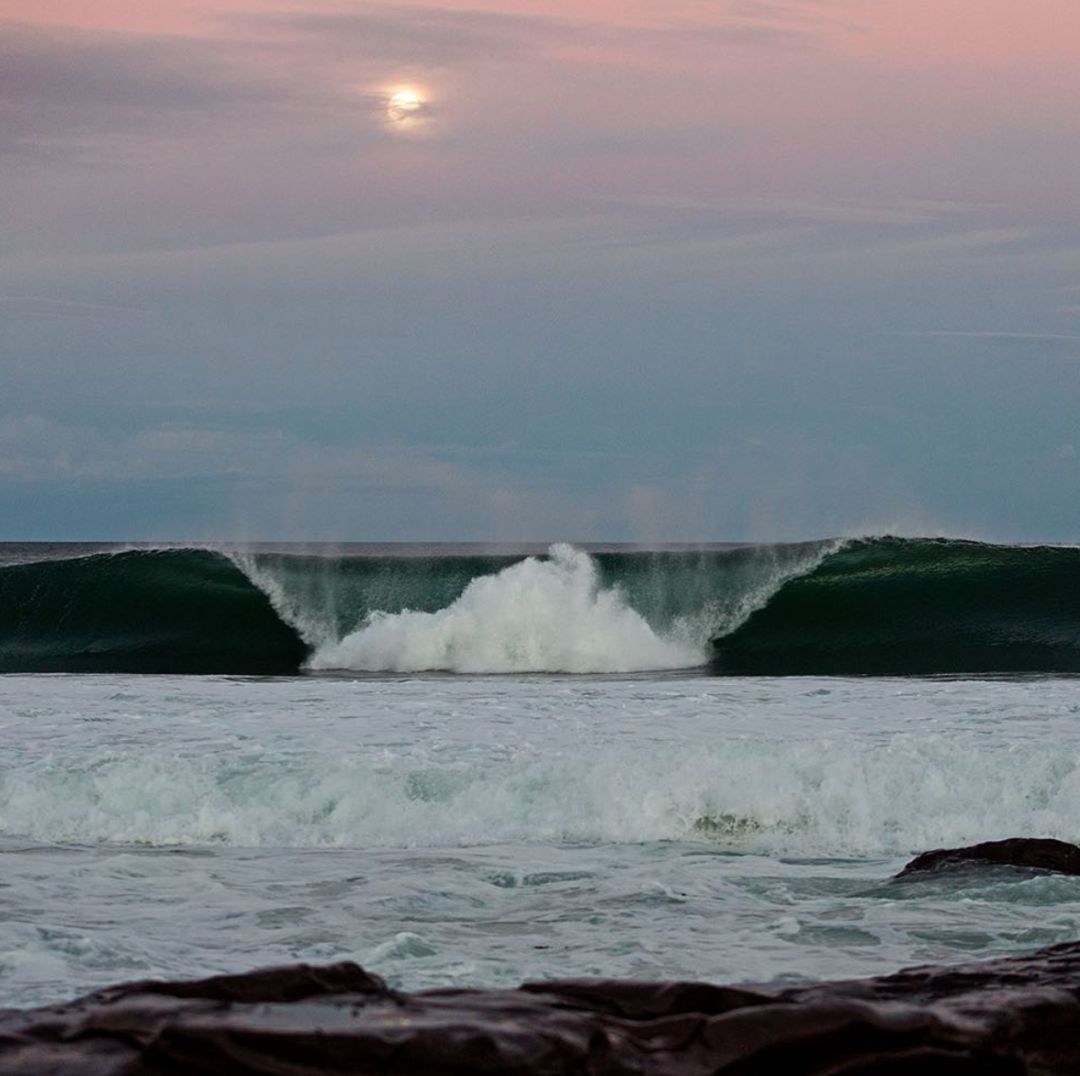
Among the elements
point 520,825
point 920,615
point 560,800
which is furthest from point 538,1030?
point 920,615

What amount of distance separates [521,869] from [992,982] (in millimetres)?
4068

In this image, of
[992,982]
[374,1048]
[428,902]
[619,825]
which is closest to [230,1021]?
[374,1048]

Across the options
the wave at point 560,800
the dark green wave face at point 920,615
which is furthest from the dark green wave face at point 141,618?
the wave at point 560,800

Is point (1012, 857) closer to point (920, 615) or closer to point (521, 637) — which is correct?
point (521, 637)

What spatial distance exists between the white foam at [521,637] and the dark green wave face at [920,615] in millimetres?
1307

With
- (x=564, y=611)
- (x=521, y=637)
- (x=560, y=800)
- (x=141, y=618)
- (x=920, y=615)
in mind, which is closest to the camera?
(x=560, y=800)

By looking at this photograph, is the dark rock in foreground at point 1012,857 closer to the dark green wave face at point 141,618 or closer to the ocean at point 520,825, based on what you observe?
the ocean at point 520,825

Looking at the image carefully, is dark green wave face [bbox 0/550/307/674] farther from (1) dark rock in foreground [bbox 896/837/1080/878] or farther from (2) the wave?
(1) dark rock in foreground [bbox 896/837/1080/878]

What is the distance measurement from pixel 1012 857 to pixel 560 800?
9.52ft

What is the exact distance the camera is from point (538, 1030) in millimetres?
2830

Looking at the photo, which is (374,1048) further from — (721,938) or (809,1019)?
(721,938)

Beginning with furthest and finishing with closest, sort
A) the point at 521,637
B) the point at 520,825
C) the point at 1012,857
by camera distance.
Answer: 1. the point at 521,637
2. the point at 520,825
3. the point at 1012,857

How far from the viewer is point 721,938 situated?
5.89 meters

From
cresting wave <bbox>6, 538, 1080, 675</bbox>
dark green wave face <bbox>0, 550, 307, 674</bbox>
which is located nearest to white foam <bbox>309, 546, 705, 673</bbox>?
cresting wave <bbox>6, 538, 1080, 675</bbox>
